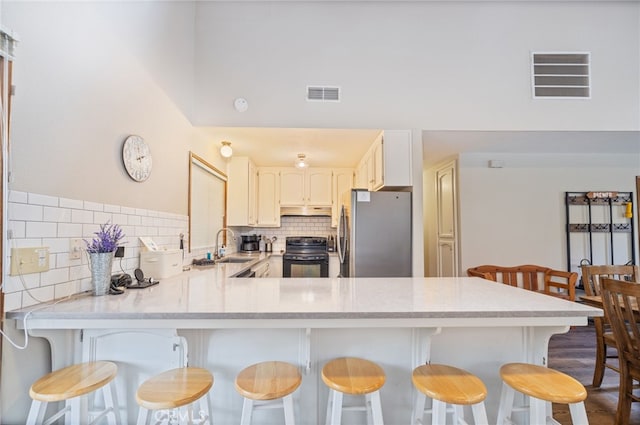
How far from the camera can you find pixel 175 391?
3.58ft

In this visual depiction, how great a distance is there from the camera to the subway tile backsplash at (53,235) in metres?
1.14

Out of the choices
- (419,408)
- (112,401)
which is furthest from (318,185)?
(112,401)

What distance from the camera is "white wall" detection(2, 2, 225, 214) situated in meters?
1.21

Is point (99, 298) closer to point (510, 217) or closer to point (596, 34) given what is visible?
point (510, 217)

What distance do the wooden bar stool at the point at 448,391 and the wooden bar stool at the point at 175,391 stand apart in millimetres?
877

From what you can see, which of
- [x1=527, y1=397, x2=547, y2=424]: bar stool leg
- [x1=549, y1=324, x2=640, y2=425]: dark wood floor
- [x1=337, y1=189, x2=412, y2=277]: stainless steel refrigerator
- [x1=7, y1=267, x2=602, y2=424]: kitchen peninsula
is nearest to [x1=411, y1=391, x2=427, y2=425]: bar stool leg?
[x1=7, y1=267, x2=602, y2=424]: kitchen peninsula

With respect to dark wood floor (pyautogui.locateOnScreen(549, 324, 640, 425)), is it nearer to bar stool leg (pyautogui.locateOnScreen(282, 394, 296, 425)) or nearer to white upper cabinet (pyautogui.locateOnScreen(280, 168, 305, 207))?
bar stool leg (pyautogui.locateOnScreen(282, 394, 296, 425))

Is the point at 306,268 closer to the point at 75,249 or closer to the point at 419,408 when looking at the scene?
the point at 419,408

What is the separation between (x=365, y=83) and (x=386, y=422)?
9.58 ft

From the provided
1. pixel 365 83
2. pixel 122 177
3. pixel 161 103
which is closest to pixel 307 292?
pixel 122 177

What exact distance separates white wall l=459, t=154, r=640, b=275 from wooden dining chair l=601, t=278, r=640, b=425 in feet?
6.93

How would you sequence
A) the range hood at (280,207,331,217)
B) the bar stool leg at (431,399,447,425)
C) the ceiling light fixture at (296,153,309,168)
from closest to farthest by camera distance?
the bar stool leg at (431,399,447,425) → the ceiling light fixture at (296,153,309,168) → the range hood at (280,207,331,217)

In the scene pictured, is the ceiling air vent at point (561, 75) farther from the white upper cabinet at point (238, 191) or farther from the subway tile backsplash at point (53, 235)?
the subway tile backsplash at point (53, 235)

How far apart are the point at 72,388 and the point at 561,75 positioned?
453 cm
